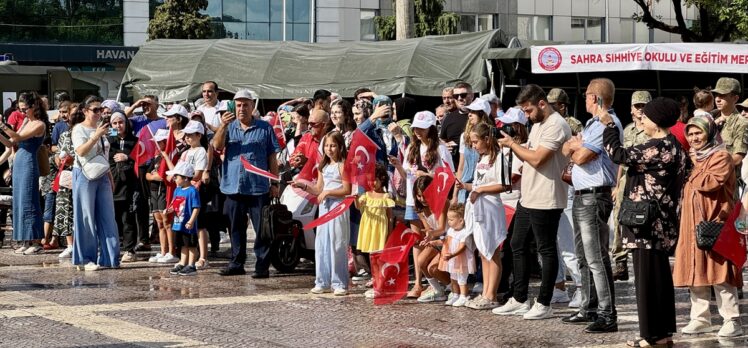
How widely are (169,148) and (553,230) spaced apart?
5.93m

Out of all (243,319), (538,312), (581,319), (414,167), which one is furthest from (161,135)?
(581,319)

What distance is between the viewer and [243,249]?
45.5 ft

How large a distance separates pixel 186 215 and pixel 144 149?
1.85 m

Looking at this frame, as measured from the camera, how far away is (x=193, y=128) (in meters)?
14.1

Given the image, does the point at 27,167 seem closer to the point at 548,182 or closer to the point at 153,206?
the point at 153,206

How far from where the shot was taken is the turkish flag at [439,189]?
11734mm

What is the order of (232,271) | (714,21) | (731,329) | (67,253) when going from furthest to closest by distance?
(714,21) < (67,253) < (232,271) < (731,329)

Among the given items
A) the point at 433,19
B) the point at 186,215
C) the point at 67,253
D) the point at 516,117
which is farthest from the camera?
the point at 433,19

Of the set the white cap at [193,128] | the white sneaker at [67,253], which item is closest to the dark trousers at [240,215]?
the white cap at [193,128]

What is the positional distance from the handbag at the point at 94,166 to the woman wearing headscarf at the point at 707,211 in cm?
681

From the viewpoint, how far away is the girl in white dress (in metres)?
11.0

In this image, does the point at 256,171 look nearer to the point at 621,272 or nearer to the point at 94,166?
the point at 94,166

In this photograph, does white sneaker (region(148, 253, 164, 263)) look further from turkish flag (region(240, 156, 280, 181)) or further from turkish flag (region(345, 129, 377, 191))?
turkish flag (region(345, 129, 377, 191))

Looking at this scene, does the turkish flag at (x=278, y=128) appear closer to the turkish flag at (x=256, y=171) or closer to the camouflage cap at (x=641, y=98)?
the turkish flag at (x=256, y=171)
